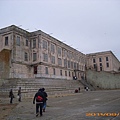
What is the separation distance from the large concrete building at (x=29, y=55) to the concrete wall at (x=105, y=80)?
28.4 ft

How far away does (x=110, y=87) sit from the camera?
43.1 meters

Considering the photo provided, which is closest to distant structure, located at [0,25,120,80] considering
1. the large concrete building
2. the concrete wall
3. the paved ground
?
the large concrete building

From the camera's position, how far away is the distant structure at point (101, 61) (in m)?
69.7

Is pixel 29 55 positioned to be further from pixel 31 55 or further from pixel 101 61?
pixel 101 61

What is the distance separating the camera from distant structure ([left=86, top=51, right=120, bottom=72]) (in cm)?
6969

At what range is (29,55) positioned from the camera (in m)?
38.9

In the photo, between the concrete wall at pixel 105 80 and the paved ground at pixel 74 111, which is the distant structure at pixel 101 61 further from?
the paved ground at pixel 74 111

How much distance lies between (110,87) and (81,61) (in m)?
21.8

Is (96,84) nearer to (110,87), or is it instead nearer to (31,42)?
(110,87)

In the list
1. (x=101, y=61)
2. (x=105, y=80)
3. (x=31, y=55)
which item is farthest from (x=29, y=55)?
(x=101, y=61)

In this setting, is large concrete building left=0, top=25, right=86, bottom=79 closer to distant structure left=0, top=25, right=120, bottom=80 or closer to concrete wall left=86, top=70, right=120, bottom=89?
distant structure left=0, top=25, right=120, bottom=80

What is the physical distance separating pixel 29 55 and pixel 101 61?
42.2m

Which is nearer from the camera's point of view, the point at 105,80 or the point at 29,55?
the point at 29,55

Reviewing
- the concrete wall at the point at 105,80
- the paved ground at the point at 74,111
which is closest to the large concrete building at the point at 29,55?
the concrete wall at the point at 105,80
